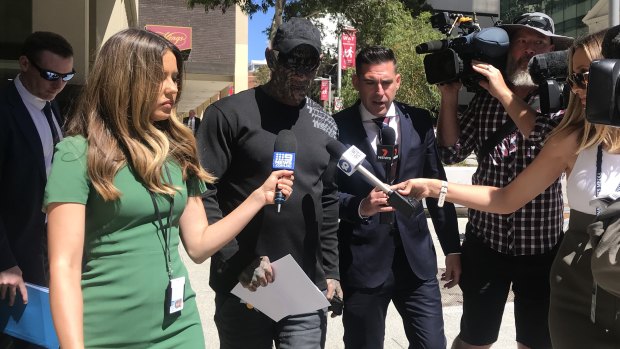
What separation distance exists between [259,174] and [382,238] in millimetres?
943

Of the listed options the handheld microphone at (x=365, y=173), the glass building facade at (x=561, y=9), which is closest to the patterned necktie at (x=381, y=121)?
the handheld microphone at (x=365, y=173)

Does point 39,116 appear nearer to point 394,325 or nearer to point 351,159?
point 351,159

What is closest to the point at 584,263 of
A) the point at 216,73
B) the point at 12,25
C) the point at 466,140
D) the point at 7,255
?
the point at 466,140

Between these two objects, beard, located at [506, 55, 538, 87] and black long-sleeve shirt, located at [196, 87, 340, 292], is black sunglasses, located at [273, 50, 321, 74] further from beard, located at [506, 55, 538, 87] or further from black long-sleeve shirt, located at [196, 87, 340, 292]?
beard, located at [506, 55, 538, 87]

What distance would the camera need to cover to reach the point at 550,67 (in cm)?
322

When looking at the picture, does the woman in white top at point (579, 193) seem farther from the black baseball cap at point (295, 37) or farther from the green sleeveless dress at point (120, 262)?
the green sleeveless dress at point (120, 262)

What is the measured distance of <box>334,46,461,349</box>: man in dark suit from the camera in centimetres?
355

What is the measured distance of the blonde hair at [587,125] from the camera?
2631 mm

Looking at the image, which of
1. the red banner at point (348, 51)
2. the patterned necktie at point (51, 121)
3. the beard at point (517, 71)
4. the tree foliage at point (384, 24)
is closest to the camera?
the beard at point (517, 71)

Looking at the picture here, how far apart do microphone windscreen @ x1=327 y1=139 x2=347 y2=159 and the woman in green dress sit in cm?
80

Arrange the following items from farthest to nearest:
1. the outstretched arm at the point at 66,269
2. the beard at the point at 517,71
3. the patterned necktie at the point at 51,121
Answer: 1. the patterned necktie at the point at 51,121
2. the beard at the point at 517,71
3. the outstretched arm at the point at 66,269

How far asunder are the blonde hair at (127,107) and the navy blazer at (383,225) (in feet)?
4.86

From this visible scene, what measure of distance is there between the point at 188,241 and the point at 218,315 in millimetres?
697

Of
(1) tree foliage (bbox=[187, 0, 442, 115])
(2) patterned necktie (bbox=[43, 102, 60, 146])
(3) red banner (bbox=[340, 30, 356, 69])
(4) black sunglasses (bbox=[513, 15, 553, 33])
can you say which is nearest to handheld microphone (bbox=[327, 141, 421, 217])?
(4) black sunglasses (bbox=[513, 15, 553, 33])
